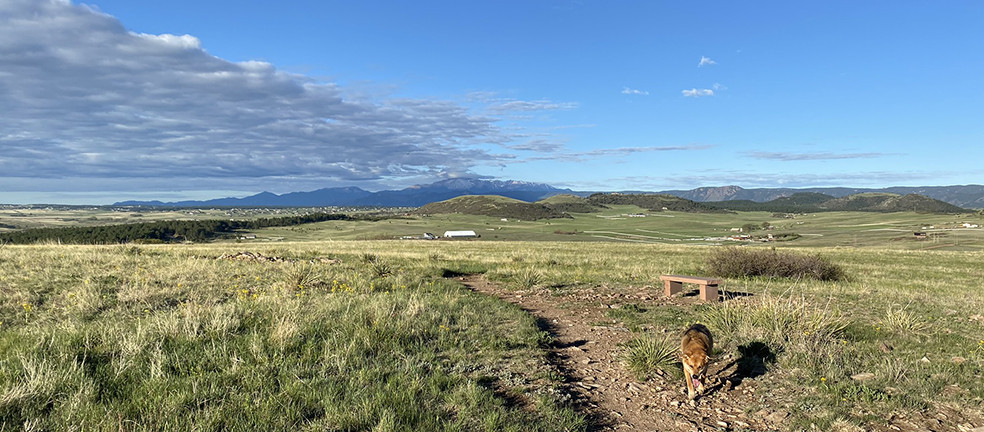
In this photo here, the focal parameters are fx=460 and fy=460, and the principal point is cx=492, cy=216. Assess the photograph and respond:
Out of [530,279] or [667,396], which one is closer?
[667,396]

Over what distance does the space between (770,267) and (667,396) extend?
15238 mm

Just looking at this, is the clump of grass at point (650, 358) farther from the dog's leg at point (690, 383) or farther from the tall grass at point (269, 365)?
the tall grass at point (269, 365)

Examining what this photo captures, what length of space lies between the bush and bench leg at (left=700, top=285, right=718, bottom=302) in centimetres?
699

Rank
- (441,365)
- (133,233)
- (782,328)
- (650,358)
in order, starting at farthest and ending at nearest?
(133,233)
(782,328)
(650,358)
(441,365)

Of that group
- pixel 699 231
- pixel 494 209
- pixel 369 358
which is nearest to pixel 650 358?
pixel 369 358

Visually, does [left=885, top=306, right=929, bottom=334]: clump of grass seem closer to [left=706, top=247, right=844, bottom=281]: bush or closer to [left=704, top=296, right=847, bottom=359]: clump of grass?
[left=704, top=296, right=847, bottom=359]: clump of grass

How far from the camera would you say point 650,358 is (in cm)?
→ 607

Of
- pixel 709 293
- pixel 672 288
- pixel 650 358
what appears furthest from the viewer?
pixel 672 288

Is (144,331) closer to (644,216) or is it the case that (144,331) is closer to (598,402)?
(598,402)

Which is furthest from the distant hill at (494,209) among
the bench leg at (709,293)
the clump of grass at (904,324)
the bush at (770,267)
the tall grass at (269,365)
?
the tall grass at (269,365)

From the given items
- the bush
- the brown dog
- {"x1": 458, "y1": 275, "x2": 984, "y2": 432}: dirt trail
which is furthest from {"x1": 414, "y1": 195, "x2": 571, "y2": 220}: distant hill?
the brown dog

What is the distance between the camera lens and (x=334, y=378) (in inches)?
197

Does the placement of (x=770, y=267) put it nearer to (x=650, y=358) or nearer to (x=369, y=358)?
(x=650, y=358)

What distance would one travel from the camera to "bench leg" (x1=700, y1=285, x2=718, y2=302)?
37.9ft
